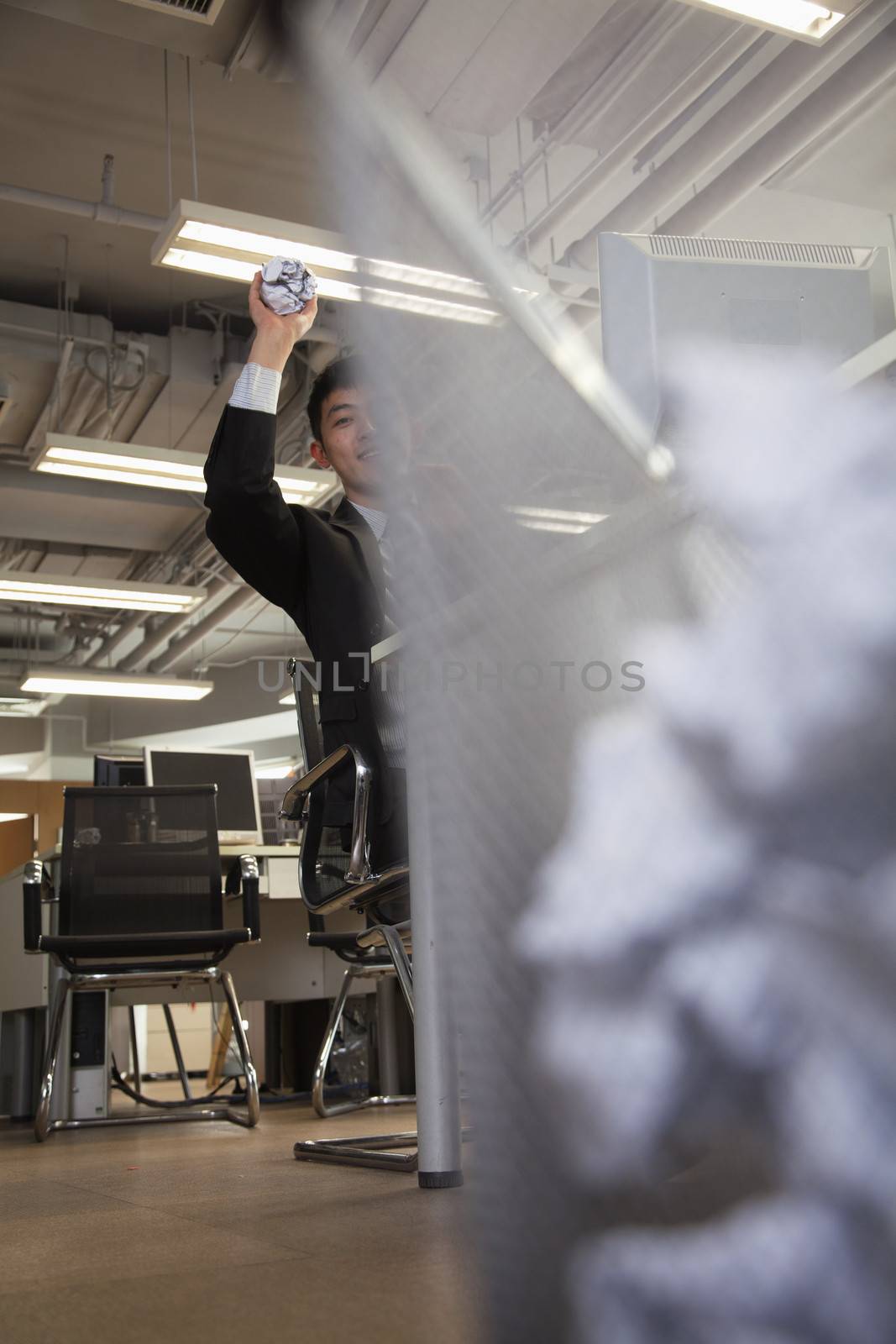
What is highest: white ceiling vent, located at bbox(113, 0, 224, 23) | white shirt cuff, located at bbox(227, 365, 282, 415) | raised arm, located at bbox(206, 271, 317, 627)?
white ceiling vent, located at bbox(113, 0, 224, 23)

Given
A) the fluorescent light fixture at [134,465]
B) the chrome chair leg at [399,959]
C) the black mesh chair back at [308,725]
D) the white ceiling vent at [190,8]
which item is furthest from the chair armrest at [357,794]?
the fluorescent light fixture at [134,465]

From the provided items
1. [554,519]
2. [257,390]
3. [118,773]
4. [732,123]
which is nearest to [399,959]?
[257,390]

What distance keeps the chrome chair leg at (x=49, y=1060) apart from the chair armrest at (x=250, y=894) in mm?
488

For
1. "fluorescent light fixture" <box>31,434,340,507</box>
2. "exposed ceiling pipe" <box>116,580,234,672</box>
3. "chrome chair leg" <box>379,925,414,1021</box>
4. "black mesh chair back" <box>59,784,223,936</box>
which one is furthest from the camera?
"exposed ceiling pipe" <box>116,580,234,672</box>

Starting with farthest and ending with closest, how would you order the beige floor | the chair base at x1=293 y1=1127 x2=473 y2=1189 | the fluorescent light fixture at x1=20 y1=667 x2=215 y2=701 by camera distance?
the fluorescent light fixture at x1=20 y1=667 x2=215 y2=701 → the chair base at x1=293 y1=1127 x2=473 y2=1189 → the beige floor

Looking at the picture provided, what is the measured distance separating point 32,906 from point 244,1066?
2.20 feet

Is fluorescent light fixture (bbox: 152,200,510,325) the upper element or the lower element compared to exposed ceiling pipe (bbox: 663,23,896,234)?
lower

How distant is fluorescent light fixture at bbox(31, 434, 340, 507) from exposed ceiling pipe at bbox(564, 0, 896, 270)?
5.40 ft

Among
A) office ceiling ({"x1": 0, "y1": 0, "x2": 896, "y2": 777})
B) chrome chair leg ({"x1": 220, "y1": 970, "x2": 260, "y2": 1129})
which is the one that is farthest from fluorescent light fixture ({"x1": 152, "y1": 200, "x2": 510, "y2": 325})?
chrome chair leg ({"x1": 220, "y1": 970, "x2": 260, "y2": 1129})

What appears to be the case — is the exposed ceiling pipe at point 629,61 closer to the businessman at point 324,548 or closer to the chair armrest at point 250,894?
the businessman at point 324,548

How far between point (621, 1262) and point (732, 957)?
0.12 metres

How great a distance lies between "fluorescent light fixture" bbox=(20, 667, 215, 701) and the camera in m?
7.34

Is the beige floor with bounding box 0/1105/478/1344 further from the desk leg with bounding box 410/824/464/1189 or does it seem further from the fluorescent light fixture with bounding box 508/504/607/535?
the fluorescent light fixture with bounding box 508/504/607/535

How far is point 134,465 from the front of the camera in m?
Result: 4.58
